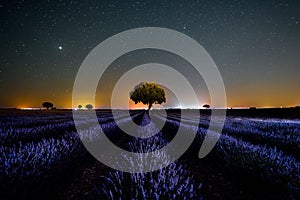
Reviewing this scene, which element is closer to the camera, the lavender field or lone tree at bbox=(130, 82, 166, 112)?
the lavender field

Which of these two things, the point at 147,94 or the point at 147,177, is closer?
the point at 147,177

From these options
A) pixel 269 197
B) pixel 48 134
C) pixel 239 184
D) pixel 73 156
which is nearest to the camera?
pixel 269 197

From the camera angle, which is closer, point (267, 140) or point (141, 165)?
point (141, 165)

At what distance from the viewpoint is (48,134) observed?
5926 mm

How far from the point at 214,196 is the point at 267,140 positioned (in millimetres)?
3494

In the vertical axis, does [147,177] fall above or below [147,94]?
below

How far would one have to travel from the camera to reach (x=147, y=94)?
4550cm

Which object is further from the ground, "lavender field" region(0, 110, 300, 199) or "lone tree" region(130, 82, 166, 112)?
"lone tree" region(130, 82, 166, 112)

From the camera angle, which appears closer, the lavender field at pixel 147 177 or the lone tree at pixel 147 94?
the lavender field at pixel 147 177

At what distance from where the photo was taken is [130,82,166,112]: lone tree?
150 ft

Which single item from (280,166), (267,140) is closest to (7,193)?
(280,166)

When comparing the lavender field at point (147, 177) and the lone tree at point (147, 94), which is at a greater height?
the lone tree at point (147, 94)

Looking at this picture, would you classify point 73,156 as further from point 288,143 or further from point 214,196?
point 288,143

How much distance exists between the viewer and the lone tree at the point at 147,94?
45.8m
